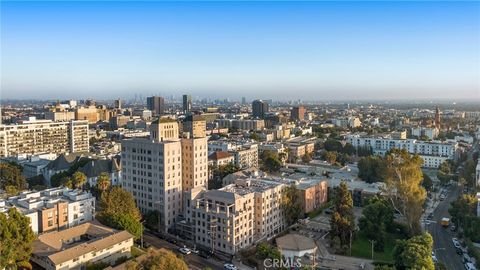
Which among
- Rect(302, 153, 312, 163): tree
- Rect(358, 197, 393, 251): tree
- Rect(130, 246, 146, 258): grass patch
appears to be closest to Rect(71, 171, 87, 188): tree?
Rect(130, 246, 146, 258): grass patch

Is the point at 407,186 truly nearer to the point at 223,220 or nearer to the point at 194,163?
the point at 223,220

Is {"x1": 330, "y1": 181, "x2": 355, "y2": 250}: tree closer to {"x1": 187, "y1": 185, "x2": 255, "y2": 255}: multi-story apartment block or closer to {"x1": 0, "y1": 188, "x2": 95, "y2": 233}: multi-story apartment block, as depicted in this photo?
{"x1": 187, "y1": 185, "x2": 255, "y2": 255}: multi-story apartment block

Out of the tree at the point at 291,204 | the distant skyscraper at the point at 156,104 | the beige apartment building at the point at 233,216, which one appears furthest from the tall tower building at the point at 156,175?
the distant skyscraper at the point at 156,104

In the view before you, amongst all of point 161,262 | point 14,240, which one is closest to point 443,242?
point 161,262

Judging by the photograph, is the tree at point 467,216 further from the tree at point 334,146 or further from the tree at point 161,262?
the tree at point 334,146

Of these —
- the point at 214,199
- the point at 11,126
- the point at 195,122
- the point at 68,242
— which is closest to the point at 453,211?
the point at 214,199
